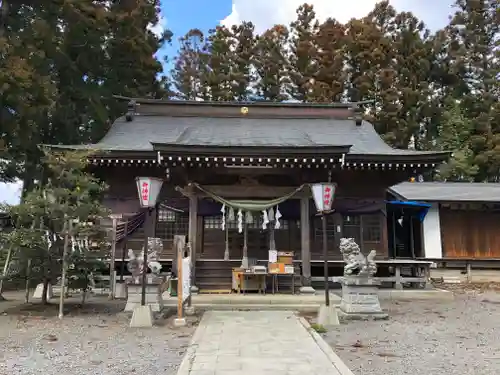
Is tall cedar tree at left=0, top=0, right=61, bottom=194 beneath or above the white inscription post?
above

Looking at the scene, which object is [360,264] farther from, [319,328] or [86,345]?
[86,345]

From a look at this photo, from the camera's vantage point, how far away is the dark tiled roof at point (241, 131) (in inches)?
501

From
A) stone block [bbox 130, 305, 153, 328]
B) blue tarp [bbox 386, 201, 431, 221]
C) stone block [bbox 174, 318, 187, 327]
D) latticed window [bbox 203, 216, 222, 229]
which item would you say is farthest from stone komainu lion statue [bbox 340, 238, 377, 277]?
blue tarp [bbox 386, 201, 431, 221]

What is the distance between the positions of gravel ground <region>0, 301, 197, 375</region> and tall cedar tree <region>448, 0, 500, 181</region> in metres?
22.8

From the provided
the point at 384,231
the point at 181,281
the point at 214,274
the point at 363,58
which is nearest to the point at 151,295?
the point at 181,281

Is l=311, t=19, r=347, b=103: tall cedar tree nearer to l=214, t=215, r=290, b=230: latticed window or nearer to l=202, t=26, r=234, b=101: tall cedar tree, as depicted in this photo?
l=202, t=26, r=234, b=101: tall cedar tree

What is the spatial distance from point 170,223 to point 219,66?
19.5m

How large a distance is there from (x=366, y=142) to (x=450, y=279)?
19.7ft

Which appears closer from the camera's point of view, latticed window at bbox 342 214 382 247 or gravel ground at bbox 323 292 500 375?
gravel ground at bbox 323 292 500 375

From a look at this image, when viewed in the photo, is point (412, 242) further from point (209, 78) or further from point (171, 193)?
point (209, 78)

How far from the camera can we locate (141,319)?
22.2ft

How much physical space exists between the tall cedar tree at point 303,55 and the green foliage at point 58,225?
20.9 m

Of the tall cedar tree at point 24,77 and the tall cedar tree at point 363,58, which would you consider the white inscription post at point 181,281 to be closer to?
the tall cedar tree at point 24,77

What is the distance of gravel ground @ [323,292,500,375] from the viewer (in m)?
4.56
